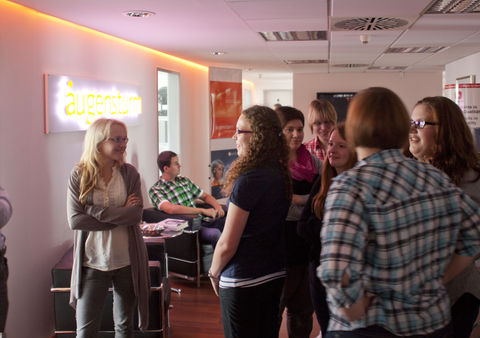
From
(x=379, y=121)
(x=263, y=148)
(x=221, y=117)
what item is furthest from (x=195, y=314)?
(x=221, y=117)

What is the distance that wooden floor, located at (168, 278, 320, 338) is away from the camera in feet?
13.8

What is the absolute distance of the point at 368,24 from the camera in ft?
14.7

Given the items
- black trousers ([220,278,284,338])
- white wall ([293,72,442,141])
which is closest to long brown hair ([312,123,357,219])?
black trousers ([220,278,284,338])

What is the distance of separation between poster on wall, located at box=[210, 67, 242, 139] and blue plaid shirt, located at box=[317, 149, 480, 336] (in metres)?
6.74

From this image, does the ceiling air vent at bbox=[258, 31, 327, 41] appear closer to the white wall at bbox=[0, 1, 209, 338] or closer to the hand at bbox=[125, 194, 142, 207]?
the white wall at bbox=[0, 1, 209, 338]

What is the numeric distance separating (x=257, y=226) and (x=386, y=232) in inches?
33.5

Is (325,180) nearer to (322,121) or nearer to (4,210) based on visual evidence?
(322,121)

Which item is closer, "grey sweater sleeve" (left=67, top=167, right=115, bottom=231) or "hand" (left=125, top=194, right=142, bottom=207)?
"grey sweater sleeve" (left=67, top=167, right=115, bottom=231)

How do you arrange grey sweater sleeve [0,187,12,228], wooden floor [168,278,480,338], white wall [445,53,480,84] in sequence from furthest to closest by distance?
1. white wall [445,53,480,84]
2. wooden floor [168,278,480,338]
3. grey sweater sleeve [0,187,12,228]

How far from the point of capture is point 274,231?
2234 mm

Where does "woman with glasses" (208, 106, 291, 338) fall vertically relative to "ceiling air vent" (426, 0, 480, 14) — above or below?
below

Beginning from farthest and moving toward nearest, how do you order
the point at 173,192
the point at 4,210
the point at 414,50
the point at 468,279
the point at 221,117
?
the point at 221,117 < the point at 414,50 < the point at 173,192 < the point at 4,210 < the point at 468,279

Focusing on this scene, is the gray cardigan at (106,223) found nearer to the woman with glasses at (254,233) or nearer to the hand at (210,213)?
the woman with glasses at (254,233)

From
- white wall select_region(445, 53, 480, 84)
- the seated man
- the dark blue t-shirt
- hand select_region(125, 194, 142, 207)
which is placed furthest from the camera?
white wall select_region(445, 53, 480, 84)
